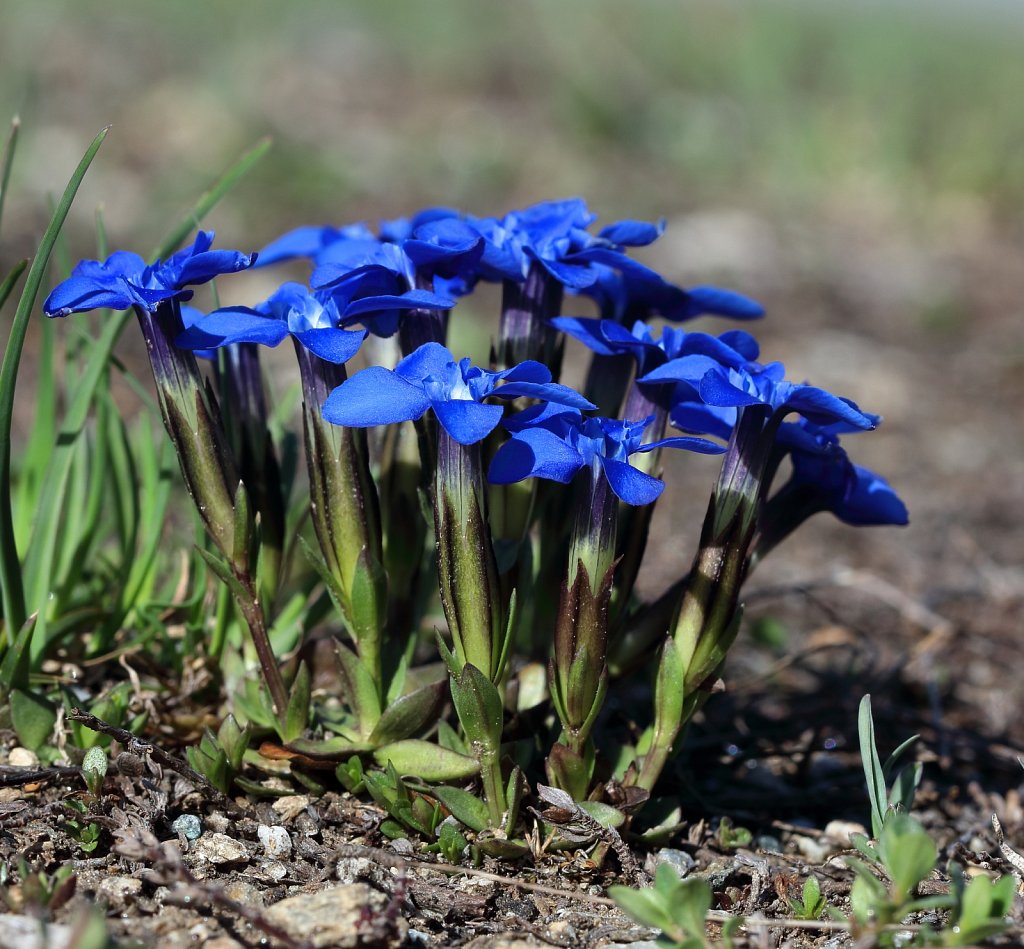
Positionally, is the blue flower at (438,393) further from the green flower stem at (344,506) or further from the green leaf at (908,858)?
the green leaf at (908,858)

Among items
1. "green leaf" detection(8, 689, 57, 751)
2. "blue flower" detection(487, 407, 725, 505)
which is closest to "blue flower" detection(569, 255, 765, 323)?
"blue flower" detection(487, 407, 725, 505)

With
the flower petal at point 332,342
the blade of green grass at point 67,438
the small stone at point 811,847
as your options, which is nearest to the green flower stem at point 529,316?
the flower petal at point 332,342

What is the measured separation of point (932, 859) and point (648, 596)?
2517 millimetres

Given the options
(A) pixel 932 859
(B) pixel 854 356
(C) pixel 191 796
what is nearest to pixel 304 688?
(C) pixel 191 796

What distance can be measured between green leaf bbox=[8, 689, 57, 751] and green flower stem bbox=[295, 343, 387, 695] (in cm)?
76

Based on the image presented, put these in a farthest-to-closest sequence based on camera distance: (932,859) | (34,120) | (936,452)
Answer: (34,120) → (936,452) → (932,859)

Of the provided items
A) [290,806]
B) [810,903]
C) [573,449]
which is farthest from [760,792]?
[573,449]

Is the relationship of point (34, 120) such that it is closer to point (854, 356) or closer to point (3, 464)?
point (854, 356)

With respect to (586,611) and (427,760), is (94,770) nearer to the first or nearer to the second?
(427,760)

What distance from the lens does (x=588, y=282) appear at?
2.22 meters

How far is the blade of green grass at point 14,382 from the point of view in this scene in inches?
83.9

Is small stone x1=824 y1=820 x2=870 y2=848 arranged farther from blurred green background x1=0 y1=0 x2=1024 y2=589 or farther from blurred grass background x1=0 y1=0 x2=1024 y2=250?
blurred grass background x1=0 y1=0 x2=1024 y2=250

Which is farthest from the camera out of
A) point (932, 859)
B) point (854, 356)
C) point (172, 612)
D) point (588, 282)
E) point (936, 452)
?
point (854, 356)

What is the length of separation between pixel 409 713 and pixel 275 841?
1.31ft
